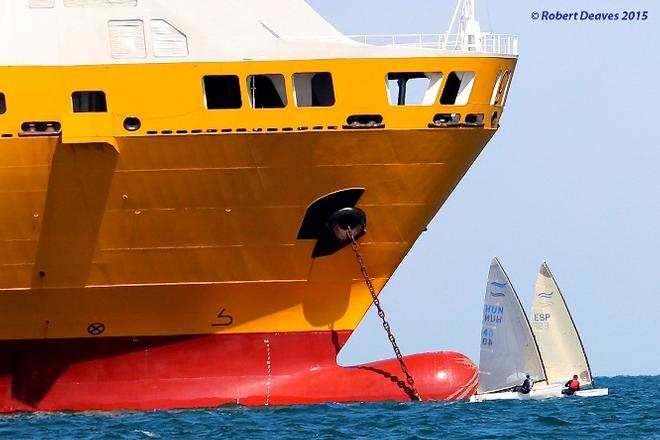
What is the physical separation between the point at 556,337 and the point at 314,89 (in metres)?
14.6

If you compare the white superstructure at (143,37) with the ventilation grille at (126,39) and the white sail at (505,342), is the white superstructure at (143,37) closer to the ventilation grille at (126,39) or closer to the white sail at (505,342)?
the ventilation grille at (126,39)

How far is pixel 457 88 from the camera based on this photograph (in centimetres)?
3472

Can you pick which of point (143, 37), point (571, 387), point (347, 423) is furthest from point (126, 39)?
point (571, 387)

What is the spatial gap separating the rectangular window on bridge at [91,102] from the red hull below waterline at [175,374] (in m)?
5.27

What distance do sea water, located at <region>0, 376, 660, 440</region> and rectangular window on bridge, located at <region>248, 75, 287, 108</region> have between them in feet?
21.4

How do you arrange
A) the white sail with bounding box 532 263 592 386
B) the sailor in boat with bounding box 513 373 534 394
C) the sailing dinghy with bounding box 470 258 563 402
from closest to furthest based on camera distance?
the sailor in boat with bounding box 513 373 534 394 < the sailing dinghy with bounding box 470 258 563 402 < the white sail with bounding box 532 263 592 386

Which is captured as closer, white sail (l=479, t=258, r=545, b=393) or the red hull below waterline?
the red hull below waterline

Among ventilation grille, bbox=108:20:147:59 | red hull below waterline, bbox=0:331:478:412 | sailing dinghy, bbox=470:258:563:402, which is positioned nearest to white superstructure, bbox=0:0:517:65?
ventilation grille, bbox=108:20:147:59

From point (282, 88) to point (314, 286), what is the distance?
4.68 m

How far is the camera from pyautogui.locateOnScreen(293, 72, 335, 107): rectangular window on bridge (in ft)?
111

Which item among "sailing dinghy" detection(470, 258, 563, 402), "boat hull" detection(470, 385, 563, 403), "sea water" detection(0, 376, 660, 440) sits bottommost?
"sea water" detection(0, 376, 660, 440)

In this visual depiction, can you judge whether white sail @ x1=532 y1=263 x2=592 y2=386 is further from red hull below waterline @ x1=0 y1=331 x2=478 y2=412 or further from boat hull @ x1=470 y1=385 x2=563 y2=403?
red hull below waterline @ x1=0 y1=331 x2=478 y2=412

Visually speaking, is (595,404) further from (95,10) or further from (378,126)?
(95,10)

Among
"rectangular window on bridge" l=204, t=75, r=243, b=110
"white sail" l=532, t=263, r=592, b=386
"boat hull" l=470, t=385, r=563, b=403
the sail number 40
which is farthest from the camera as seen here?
the sail number 40
